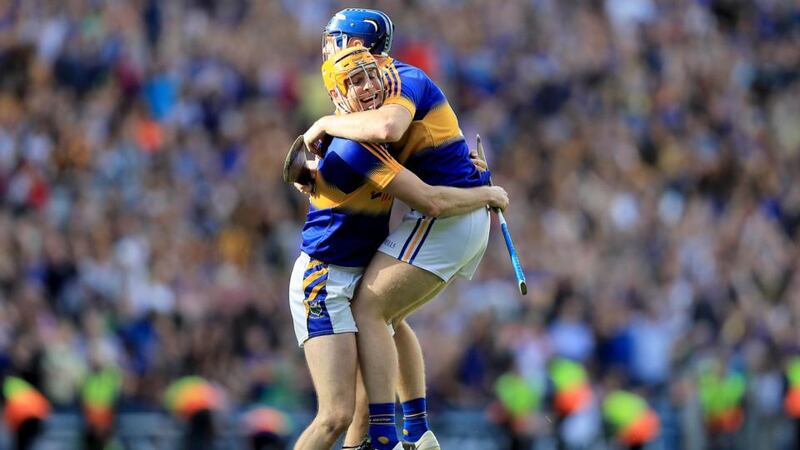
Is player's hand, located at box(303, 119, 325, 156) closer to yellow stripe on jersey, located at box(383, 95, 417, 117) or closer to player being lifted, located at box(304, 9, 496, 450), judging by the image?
player being lifted, located at box(304, 9, 496, 450)

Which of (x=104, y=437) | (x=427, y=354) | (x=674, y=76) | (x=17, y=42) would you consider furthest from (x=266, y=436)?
(x=674, y=76)

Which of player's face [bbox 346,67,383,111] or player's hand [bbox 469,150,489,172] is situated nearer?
player's face [bbox 346,67,383,111]

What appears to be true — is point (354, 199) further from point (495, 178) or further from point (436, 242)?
point (495, 178)

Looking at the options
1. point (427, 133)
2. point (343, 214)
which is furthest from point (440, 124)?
point (343, 214)

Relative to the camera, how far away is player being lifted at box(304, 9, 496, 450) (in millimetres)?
8367

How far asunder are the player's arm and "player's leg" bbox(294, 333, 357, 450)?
112 centimetres

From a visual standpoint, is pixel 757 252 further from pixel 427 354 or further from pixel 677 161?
pixel 427 354

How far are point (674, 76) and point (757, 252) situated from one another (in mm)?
3250

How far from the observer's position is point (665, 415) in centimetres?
1684

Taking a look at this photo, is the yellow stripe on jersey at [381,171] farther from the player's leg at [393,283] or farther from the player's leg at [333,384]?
the player's leg at [333,384]

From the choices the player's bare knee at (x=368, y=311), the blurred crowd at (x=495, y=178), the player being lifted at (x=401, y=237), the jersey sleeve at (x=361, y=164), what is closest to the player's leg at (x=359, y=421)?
the player being lifted at (x=401, y=237)

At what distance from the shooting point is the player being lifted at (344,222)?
320 inches

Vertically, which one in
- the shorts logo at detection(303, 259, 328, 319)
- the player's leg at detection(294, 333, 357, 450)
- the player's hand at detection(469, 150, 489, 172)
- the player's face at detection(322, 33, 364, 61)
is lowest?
the player's leg at detection(294, 333, 357, 450)

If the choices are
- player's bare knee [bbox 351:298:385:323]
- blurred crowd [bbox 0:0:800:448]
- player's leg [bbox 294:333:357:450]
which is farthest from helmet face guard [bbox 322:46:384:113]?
blurred crowd [bbox 0:0:800:448]
